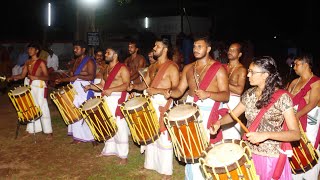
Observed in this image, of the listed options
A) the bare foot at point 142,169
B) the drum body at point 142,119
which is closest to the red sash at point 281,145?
the drum body at point 142,119

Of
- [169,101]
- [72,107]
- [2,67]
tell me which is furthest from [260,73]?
[2,67]

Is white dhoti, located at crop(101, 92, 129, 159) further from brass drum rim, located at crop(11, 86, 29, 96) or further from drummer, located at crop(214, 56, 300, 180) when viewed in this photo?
drummer, located at crop(214, 56, 300, 180)

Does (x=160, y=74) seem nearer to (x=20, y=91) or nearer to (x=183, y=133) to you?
(x=183, y=133)

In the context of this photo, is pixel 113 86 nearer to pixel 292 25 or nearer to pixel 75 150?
pixel 75 150

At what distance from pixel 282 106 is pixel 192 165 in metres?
1.74

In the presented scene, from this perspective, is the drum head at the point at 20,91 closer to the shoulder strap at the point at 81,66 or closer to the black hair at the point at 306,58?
the shoulder strap at the point at 81,66

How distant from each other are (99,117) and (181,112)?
232 cm

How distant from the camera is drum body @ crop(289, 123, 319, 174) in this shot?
434 cm

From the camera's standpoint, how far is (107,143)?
7.00 m

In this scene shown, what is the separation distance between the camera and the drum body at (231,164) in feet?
10.3

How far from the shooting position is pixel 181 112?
4.25 m

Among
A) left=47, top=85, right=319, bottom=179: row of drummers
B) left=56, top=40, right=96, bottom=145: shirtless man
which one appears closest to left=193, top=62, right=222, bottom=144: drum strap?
left=47, top=85, right=319, bottom=179: row of drummers

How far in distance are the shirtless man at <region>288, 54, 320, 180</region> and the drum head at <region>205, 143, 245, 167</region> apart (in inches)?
72.3

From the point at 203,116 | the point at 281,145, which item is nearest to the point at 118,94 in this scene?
the point at 203,116
